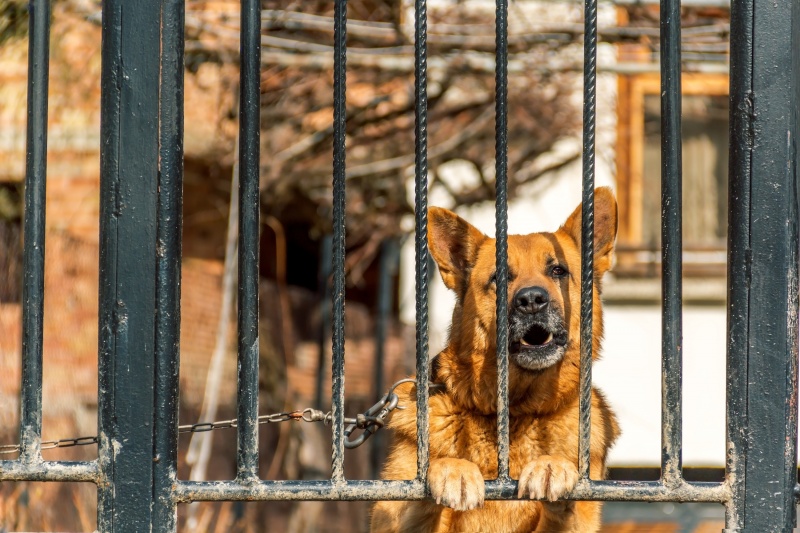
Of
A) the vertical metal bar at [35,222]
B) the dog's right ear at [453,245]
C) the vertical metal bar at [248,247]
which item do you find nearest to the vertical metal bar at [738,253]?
the vertical metal bar at [248,247]

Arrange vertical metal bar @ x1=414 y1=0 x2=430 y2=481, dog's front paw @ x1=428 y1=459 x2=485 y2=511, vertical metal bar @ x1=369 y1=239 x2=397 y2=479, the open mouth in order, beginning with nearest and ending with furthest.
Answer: vertical metal bar @ x1=414 y1=0 x2=430 y2=481, dog's front paw @ x1=428 y1=459 x2=485 y2=511, the open mouth, vertical metal bar @ x1=369 y1=239 x2=397 y2=479

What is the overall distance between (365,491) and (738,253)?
99 centimetres

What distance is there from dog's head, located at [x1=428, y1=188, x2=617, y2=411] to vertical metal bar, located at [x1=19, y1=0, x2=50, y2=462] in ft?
5.46

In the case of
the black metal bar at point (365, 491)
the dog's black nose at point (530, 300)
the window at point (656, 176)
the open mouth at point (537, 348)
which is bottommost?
the black metal bar at point (365, 491)

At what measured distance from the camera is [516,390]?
3.47 metres

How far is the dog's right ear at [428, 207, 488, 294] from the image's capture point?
13.1 ft

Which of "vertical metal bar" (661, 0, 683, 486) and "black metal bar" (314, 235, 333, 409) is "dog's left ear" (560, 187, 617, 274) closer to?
"vertical metal bar" (661, 0, 683, 486)

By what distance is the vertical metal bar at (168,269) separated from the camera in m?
2.13

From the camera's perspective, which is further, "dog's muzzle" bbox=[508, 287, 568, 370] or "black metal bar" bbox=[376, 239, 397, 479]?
"black metal bar" bbox=[376, 239, 397, 479]

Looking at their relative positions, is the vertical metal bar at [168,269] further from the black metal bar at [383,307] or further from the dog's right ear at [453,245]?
the black metal bar at [383,307]

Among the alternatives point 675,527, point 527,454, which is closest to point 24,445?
point 527,454

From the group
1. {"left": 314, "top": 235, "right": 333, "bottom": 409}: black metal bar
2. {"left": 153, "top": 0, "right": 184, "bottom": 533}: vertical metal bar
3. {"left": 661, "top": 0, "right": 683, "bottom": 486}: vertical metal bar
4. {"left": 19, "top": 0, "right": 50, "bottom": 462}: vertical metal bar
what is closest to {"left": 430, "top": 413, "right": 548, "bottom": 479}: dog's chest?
{"left": 661, "top": 0, "right": 683, "bottom": 486}: vertical metal bar

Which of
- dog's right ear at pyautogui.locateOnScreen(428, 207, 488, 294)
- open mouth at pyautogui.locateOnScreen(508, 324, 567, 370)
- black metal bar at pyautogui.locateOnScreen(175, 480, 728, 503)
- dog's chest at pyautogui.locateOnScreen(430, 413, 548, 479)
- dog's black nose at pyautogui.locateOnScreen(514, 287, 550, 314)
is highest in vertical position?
dog's right ear at pyautogui.locateOnScreen(428, 207, 488, 294)

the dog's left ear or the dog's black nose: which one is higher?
the dog's left ear
